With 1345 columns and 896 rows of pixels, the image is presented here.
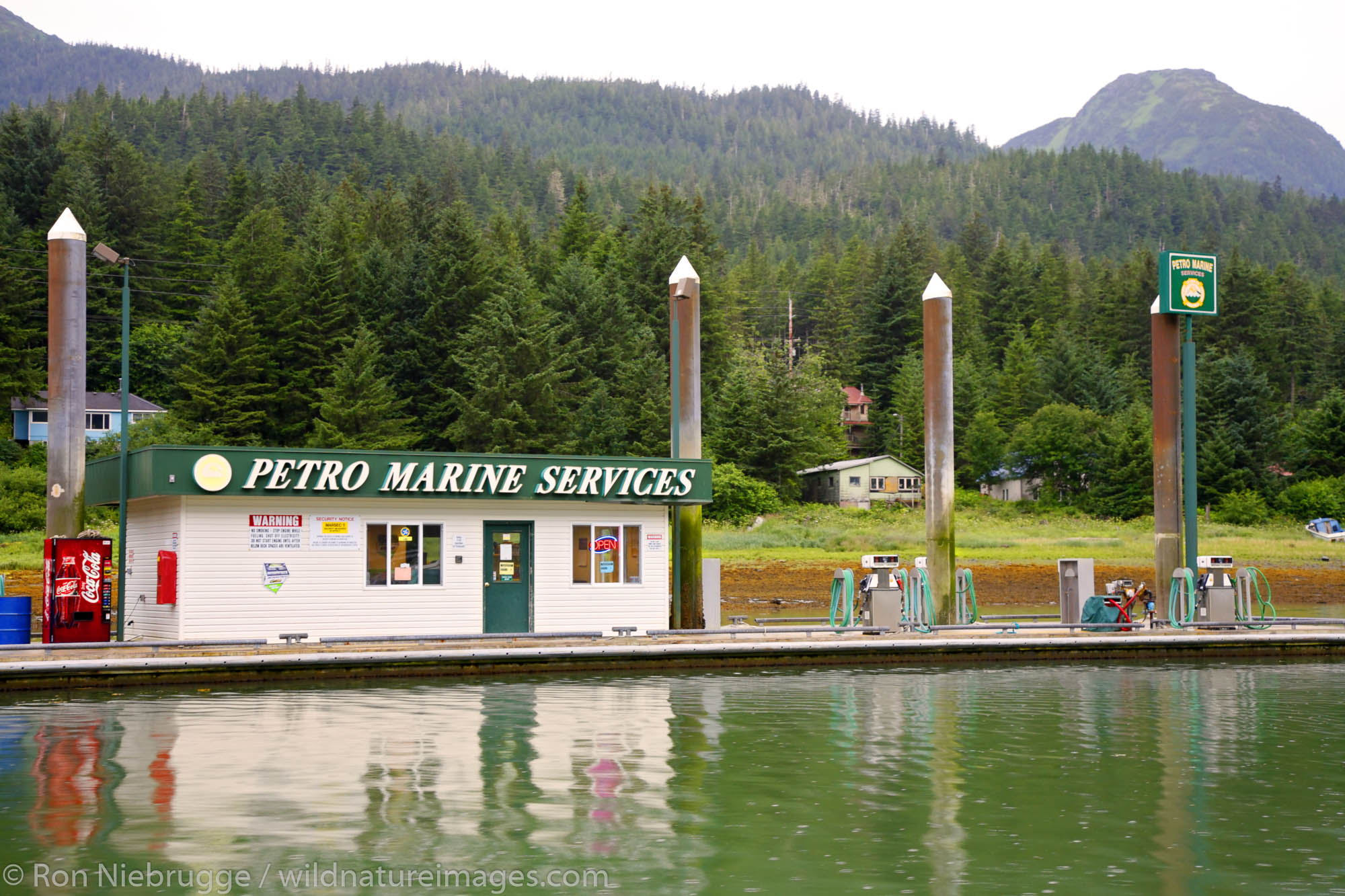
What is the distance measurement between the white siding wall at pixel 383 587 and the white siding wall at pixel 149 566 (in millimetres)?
326

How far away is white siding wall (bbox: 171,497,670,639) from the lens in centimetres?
2531

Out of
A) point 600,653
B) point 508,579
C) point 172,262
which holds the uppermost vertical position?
point 172,262

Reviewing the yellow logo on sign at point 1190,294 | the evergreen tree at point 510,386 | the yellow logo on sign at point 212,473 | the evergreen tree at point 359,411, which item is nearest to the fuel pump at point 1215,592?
the yellow logo on sign at point 1190,294

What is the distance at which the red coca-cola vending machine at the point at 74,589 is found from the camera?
24.7 m

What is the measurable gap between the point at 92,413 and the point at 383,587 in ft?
204

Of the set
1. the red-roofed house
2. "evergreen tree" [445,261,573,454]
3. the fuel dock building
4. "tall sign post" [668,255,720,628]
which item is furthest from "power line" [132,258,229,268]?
"tall sign post" [668,255,720,628]

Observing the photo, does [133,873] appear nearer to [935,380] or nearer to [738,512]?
[935,380]

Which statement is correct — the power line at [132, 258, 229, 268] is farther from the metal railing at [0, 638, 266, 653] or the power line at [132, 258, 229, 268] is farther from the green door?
the metal railing at [0, 638, 266, 653]

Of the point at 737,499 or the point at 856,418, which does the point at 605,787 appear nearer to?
the point at 737,499

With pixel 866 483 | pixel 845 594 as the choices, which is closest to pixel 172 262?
pixel 866 483

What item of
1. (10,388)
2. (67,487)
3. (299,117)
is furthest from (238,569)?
(299,117)

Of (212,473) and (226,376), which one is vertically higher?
(226,376)

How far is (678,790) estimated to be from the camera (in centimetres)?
1400

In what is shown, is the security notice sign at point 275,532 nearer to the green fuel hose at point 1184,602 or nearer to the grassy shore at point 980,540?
the green fuel hose at point 1184,602
